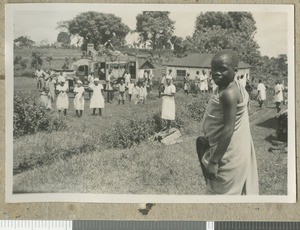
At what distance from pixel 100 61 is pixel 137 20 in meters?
0.19

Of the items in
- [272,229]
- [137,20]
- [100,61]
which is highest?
[137,20]

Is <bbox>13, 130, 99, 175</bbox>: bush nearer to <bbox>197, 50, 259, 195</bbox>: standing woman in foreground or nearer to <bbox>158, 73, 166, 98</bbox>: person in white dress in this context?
<bbox>158, 73, 166, 98</bbox>: person in white dress

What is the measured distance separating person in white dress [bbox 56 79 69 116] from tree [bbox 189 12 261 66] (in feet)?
1.51

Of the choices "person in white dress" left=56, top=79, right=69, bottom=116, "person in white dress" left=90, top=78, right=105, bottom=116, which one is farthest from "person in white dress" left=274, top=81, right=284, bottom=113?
"person in white dress" left=56, top=79, right=69, bottom=116

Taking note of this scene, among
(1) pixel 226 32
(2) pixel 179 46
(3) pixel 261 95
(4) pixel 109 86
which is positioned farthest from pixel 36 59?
(3) pixel 261 95

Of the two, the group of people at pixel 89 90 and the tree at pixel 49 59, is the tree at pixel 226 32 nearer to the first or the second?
the group of people at pixel 89 90

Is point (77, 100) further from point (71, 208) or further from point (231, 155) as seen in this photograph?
point (231, 155)

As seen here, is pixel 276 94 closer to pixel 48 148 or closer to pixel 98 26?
pixel 98 26

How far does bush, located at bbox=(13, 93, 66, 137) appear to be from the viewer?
1699 mm

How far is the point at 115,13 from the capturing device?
1703 millimetres

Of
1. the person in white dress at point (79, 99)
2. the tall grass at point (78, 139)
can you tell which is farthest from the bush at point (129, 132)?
the person in white dress at point (79, 99)

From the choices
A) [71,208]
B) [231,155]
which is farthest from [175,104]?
[71,208]

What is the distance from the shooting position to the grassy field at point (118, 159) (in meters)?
1.68

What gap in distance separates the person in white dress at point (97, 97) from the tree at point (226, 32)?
1.14 ft
